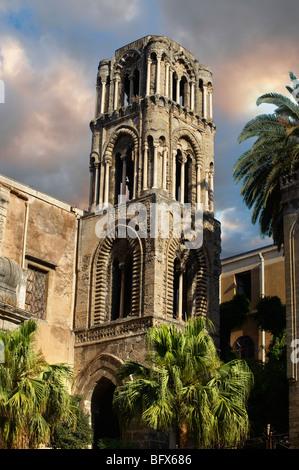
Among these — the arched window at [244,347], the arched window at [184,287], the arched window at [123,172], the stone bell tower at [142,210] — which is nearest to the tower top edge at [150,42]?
the stone bell tower at [142,210]

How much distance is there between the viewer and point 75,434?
27609 mm

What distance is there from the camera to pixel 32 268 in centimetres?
3148

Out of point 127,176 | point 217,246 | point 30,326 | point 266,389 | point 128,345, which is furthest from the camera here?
point 127,176

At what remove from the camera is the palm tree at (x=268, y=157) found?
29188mm

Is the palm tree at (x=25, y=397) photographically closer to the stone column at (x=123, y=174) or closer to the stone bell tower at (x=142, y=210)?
the stone bell tower at (x=142, y=210)

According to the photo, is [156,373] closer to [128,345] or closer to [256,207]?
[128,345]

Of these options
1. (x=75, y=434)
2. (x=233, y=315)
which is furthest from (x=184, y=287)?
(x=75, y=434)

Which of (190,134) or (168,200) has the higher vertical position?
(190,134)

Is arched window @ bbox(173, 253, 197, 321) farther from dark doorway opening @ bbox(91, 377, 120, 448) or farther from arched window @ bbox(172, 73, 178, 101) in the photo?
arched window @ bbox(172, 73, 178, 101)

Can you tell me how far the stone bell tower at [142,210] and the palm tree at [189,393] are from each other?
757cm

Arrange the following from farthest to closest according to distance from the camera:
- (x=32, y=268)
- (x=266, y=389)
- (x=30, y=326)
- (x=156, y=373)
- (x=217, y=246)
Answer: (x=217, y=246) < (x=32, y=268) < (x=266, y=389) < (x=156, y=373) < (x=30, y=326)

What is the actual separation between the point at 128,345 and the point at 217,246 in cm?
641
